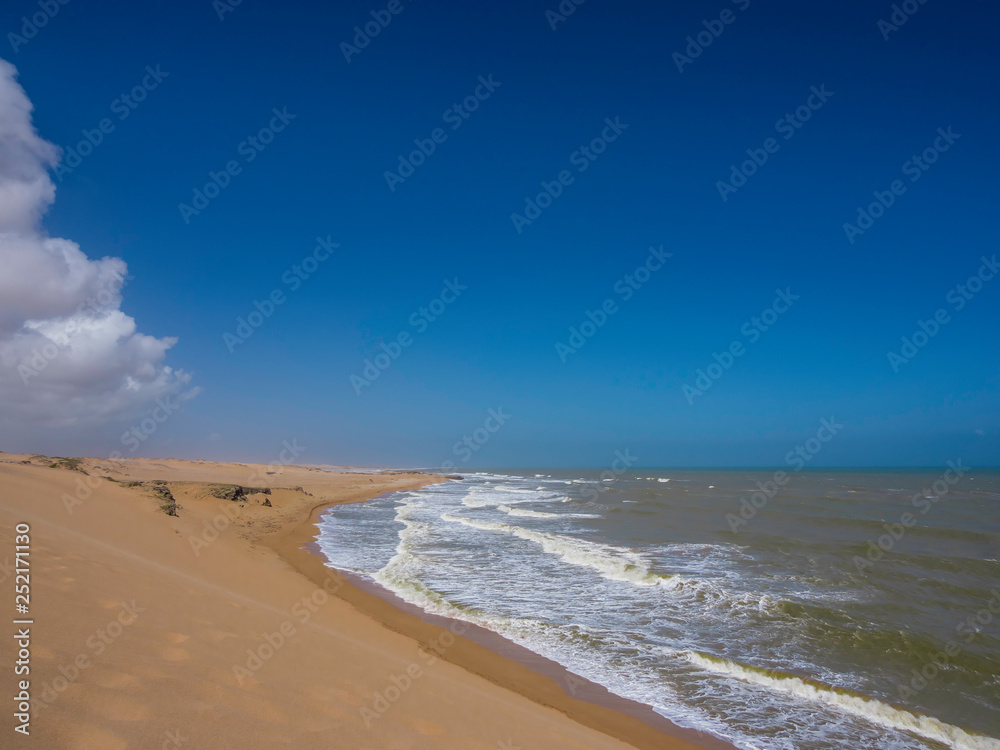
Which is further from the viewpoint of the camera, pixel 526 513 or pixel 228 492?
pixel 526 513

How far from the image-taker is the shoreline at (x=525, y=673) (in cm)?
662

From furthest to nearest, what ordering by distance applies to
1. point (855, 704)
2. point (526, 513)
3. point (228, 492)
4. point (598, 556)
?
1. point (526, 513)
2. point (228, 492)
3. point (598, 556)
4. point (855, 704)

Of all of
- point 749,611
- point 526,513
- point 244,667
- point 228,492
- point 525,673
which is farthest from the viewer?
point 526,513

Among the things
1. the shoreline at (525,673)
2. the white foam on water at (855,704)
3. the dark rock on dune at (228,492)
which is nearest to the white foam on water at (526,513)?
the dark rock on dune at (228,492)

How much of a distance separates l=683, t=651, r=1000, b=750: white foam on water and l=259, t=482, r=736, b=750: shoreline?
2185 mm

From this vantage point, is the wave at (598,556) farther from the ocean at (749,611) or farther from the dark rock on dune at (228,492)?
the dark rock on dune at (228,492)

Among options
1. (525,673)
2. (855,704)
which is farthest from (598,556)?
(855,704)

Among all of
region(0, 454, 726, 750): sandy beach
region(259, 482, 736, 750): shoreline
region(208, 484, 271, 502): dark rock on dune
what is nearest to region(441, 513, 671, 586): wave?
region(259, 482, 736, 750): shoreline

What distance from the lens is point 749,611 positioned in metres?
11.4

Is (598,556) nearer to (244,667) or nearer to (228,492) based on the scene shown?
(244,667)

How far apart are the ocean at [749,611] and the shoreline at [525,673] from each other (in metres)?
0.29

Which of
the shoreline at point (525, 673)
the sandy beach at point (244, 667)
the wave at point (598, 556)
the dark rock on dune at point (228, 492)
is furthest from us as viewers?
the dark rock on dune at point (228, 492)

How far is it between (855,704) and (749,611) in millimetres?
3887

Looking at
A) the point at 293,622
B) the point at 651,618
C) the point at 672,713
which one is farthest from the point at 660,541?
the point at 293,622
